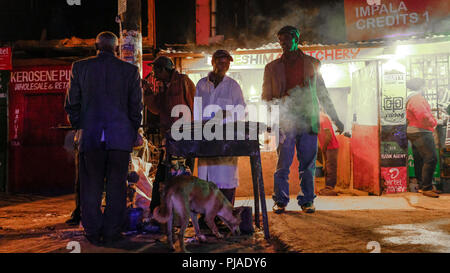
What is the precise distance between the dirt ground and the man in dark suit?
12.7 inches

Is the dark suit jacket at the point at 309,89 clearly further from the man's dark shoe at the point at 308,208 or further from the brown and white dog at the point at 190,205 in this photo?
the brown and white dog at the point at 190,205

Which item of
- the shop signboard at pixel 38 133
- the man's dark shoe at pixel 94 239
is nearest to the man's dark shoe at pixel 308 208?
the man's dark shoe at pixel 94 239

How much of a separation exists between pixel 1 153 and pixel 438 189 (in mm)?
11284

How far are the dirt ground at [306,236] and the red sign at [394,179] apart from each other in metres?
2.49

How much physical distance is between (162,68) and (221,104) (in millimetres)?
981

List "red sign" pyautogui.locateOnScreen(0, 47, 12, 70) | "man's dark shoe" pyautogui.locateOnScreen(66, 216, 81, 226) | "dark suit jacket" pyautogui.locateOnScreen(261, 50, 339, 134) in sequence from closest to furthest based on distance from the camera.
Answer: "man's dark shoe" pyautogui.locateOnScreen(66, 216, 81, 226)
"dark suit jacket" pyautogui.locateOnScreen(261, 50, 339, 134)
"red sign" pyautogui.locateOnScreen(0, 47, 12, 70)

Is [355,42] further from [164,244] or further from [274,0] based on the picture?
[164,244]

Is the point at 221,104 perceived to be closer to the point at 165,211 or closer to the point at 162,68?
the point at 162,68

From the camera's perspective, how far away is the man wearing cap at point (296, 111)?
18.2ft

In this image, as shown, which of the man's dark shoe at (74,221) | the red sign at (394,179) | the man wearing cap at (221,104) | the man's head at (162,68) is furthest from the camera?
the red sign at (394,179)

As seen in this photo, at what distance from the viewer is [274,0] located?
10.2 meters

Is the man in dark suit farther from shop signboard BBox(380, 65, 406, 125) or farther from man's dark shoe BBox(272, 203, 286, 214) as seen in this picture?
shop signboard BBox(380, 65, 406, 125)

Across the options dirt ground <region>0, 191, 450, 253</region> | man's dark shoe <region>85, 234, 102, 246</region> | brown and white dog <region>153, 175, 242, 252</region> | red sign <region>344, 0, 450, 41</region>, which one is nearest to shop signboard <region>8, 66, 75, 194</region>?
dirt ground <region>0, 191, 450, 253</region>

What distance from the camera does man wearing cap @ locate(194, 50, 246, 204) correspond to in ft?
15.7
